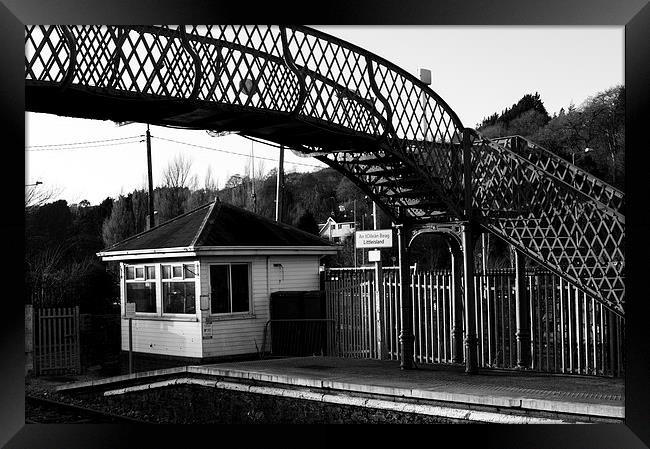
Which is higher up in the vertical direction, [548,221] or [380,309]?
[548,221]

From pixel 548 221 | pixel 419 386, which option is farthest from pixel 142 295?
pixel 548 221

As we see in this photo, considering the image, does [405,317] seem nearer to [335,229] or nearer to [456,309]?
[456,309]

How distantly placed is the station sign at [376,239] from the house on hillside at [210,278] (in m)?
5.19

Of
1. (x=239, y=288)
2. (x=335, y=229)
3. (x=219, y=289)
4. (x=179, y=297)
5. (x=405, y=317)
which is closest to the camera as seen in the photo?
(x=405, y=317)

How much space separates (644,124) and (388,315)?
885 centimetres

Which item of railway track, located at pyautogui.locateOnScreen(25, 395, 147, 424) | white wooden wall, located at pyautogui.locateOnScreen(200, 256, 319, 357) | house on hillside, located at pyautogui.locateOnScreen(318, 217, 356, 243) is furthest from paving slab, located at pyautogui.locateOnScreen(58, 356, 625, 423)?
house on hillside, located at pyautogui.locateOnScreen(318, 217, 356, 243)

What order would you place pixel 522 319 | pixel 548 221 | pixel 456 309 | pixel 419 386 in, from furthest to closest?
pixel 522 319 → pixel 456 309 → pixel 548 221 → pixel 419 386

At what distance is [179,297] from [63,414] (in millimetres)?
5552

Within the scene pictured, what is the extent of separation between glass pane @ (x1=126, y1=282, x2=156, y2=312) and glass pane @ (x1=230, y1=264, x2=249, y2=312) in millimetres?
2080

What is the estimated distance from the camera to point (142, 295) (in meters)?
20.5

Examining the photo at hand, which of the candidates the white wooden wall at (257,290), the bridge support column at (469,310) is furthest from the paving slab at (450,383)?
the white wooden wall at (257,290)

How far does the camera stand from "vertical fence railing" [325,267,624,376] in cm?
1330
